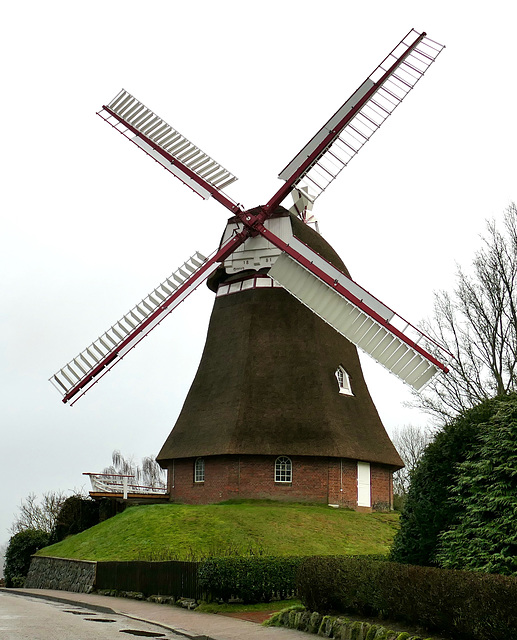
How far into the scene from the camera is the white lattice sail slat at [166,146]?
87.4 ft

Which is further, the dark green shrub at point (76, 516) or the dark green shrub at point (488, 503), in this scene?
the dark green shrub at point (76, 516)

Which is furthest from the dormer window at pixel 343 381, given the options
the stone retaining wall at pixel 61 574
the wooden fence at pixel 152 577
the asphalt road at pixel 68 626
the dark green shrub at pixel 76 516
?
the asphalt road at pixel 68 626

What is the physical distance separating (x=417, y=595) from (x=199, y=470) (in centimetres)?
1728

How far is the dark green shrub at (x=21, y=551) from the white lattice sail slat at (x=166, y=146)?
17.0m

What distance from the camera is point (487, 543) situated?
10.9m

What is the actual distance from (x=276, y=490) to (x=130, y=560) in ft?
20.2

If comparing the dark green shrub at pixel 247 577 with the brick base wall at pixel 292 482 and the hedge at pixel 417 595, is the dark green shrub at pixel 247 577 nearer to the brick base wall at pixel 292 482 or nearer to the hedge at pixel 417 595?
the hedge at pixel 417 595

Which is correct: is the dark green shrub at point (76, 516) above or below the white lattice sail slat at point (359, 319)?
below

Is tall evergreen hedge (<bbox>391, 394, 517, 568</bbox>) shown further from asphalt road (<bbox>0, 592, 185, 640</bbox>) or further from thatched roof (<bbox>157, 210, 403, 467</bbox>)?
thatched roof (<bbox>157, 210, 403, 467</bbox>)

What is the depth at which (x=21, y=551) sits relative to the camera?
3173 centimetres

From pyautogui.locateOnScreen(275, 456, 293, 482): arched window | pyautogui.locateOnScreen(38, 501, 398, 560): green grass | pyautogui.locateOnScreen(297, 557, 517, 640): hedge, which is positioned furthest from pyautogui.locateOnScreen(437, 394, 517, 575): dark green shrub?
pyautogui.locateOnScreen(275, 456, 293, 482): arched window

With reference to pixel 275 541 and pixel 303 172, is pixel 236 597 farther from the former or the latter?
pixel 303 172

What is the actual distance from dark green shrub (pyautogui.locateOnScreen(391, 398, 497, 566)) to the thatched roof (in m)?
11.6

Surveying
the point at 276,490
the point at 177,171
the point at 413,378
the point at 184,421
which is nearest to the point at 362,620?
the point at 413,378
